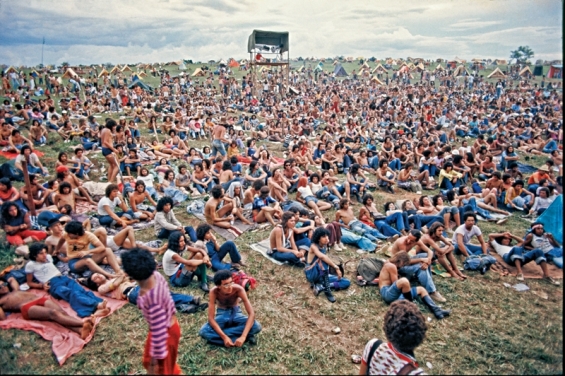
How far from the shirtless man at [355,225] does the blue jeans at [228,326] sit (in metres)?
3.80

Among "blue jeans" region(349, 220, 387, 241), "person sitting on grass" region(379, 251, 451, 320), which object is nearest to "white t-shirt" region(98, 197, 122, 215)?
"blue jeans" region(349, 220, 387, 241)

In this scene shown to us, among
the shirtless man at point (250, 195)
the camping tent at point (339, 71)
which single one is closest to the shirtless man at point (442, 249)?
the shirtless man at point (250, 195)

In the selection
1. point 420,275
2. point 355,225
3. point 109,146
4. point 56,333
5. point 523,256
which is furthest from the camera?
point 109,146

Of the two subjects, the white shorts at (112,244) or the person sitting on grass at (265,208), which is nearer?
the white shorts at (112,244)

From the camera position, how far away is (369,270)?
6129 mm

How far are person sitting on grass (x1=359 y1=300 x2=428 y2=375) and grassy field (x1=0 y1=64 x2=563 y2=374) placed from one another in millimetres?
1388

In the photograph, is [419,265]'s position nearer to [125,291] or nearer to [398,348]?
[398,348]

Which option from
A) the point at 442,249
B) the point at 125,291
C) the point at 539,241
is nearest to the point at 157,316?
the point at 125,291

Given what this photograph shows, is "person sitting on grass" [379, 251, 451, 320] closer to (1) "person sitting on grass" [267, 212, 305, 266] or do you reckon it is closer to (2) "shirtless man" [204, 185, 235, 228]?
(1) "person sitting on grass" [267, 212, 305, 266]

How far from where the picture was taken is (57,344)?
440 cm

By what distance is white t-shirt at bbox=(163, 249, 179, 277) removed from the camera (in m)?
5.78

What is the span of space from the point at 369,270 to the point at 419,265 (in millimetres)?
791

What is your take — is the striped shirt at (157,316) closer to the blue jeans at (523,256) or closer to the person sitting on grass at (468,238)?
the person sitting on grass at (468,238)

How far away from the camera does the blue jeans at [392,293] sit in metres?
5.43
